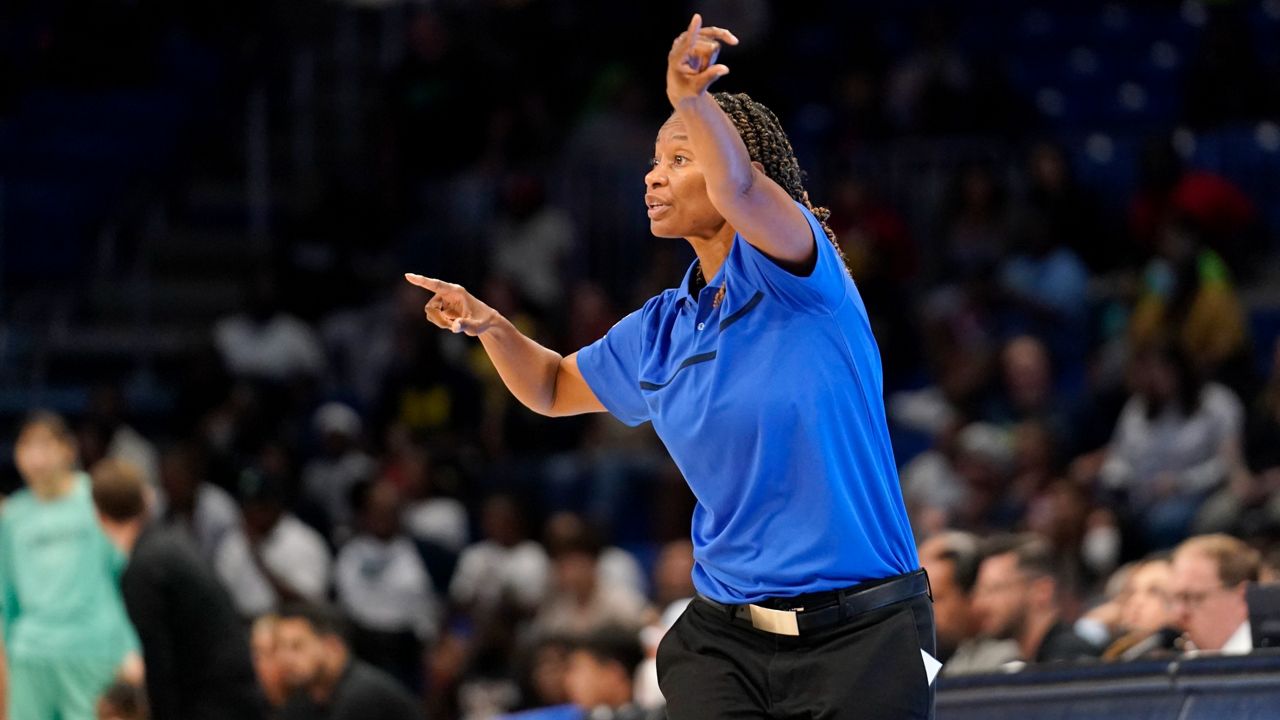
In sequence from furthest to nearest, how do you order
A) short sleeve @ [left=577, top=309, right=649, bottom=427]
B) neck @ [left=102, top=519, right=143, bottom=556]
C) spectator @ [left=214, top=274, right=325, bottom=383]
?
spectator @ [left=214, top=274, right=325, bottom=383], neck @ [left=102, top=519, right=143, bottom=556], short sleeve @ [left=577, top=309, right=649, bottom=427]

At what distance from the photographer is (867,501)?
3486mm

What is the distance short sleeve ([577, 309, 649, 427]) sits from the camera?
3889 millimetres

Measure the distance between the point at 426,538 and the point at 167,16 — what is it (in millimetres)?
5124

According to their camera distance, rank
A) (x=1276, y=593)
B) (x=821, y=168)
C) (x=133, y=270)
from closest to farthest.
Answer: (x=1276, y=593), (x=821, y=168), (x=133, y=270)

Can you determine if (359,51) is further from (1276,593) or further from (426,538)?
(1276,593)

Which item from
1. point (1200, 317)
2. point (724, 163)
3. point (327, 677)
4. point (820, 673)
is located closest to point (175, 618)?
point (327, 677)

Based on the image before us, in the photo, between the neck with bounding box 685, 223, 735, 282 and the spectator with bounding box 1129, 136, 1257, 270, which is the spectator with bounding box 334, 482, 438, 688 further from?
the neck with bounding box 685, 223, 735, 282

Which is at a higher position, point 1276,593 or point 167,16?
point 167,16

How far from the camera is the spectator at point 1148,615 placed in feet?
19.2

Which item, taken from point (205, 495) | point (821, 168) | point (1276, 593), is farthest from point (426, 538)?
point (1276, 593)

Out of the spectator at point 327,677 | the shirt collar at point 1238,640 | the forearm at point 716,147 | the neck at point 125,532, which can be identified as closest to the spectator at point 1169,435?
the shirt collar at point 1238,640

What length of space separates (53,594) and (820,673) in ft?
17.7

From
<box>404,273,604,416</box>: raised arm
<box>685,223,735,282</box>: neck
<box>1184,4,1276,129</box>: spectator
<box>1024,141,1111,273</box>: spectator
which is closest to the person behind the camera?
<box>685,223,735,282</box>: neck

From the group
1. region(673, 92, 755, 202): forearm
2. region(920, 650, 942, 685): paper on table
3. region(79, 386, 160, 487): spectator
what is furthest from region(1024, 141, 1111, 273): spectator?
region(673, 92, 755, 202): forearm
